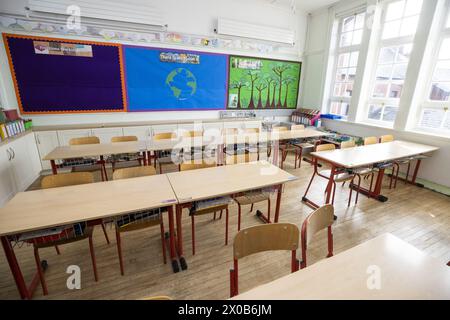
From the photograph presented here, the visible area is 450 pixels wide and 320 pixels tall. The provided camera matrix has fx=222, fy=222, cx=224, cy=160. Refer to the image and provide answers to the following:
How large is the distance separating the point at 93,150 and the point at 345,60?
571cm

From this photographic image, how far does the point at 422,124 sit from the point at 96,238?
5522 mm

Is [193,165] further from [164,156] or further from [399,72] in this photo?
[399,72]

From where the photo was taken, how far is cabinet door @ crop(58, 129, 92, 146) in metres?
3.95

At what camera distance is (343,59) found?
541 cm

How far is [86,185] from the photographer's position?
79.3 inches

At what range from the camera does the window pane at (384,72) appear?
447 centimetres

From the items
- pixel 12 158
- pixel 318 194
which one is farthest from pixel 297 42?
pixel 12 158

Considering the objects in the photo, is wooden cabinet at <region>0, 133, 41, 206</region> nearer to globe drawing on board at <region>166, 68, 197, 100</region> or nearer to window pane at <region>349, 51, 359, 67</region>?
globe drawing on board at <region>166, 68, 197, 100</region>

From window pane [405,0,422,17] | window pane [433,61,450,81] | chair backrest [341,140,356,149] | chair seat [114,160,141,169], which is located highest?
window pane [405,0,422,17]

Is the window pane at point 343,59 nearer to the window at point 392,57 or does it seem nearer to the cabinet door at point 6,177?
the window at point 392,57

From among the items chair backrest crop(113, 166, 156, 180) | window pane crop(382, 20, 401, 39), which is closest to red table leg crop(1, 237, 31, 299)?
chair backrest crop(113, 166, 156, 180)

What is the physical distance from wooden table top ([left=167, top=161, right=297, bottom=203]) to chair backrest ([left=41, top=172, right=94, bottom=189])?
778 millimetres

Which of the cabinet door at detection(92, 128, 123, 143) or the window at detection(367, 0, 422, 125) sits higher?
the window at detection(367, 0, 422, 125)

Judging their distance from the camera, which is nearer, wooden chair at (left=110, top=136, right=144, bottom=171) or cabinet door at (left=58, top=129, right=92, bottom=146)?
wooden chair at (left=110, top=136, right=144, bottom=171)
